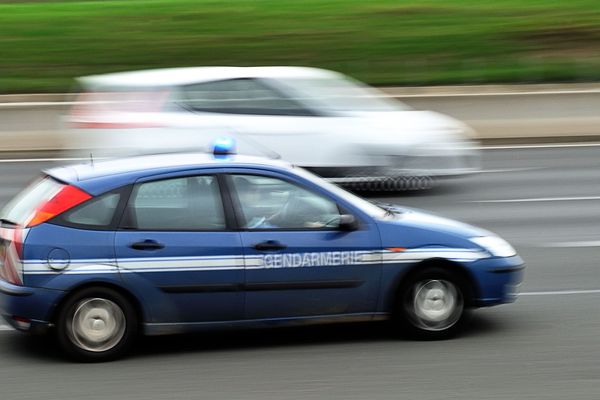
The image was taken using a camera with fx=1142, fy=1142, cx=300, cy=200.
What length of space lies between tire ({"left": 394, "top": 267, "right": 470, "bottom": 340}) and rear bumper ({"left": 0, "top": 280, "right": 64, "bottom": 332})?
221cm

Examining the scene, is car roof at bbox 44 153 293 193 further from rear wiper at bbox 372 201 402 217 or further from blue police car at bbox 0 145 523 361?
rear wiper at bbox 372 201 402 217

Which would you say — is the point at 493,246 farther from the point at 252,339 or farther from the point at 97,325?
the point at 97,325

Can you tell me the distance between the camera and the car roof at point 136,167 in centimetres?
721

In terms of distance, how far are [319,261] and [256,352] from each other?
0.72m

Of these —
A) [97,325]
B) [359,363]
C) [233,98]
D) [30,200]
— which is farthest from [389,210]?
[233,98]

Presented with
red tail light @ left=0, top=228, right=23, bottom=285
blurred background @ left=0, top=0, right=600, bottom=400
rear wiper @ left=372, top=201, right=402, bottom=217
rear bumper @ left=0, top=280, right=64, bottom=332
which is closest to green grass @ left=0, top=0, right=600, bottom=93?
blurred background @ left=0, top=0, right=600, bottom=400

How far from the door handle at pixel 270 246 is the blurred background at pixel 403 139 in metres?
0.68

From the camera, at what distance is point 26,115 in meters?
20.1

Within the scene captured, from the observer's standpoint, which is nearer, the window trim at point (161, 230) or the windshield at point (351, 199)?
the window trim at point (161, 230)

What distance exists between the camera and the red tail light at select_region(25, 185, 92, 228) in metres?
7.05

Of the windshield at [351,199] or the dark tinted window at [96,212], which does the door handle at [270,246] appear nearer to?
the windshield at [351,199]

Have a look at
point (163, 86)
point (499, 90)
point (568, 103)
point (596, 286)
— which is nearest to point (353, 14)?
point (499, 90)

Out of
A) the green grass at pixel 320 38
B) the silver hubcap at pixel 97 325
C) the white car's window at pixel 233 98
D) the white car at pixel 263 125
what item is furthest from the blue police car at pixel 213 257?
the green grass at pixel 320 38

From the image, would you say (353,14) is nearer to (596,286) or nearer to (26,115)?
(26,115)
